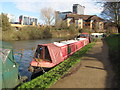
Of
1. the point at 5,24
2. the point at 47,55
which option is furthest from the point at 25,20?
the point at 47,55

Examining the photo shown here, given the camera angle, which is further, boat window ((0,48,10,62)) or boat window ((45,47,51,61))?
boat window ((45,47,51,61))

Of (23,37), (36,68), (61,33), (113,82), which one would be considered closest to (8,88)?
(36,68)

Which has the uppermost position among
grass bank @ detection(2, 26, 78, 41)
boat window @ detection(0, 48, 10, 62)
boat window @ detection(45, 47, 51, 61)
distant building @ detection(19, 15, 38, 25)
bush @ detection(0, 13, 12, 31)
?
distant building @ detection(19, 15, 38, 25)

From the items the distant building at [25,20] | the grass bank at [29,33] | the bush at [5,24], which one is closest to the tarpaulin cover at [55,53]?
the grass bank at [29,33]

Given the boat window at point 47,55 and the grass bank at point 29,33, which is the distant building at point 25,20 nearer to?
the grass bank at point 29,33

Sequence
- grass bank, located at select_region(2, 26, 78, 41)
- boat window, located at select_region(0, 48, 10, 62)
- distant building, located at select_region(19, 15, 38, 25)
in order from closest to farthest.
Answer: boat window, located at select_region(0, 48, 10, 62) < grass bank, located at select_region(2, 26, 78, 41) < distant building, located at select_region(19, 15, 38, 25)

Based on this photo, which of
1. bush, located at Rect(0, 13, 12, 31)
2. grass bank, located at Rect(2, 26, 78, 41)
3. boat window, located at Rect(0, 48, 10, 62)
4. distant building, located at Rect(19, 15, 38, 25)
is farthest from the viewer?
distant building, located at Rect(19, 15, 38, 25)

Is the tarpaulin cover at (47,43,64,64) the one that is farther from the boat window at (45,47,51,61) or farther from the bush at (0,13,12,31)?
the bush at (0,13,12,31)

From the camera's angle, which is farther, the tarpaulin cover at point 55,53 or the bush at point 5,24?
the bush at point 5,24

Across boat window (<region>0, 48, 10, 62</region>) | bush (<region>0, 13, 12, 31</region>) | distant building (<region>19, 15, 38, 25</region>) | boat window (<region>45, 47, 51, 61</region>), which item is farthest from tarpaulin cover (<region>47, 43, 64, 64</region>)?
distant building (<region>19, 15, 38, 25</region>)

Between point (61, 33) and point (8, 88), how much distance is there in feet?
150

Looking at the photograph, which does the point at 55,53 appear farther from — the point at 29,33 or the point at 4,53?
the point at 29,33

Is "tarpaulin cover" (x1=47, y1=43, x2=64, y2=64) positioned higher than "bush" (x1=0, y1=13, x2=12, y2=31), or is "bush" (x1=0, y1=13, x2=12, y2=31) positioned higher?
"bush" (x1=0, y1=13, x2=12, y2=31)

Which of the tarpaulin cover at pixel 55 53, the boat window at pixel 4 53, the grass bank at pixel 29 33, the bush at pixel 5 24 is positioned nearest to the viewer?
the boat window at pixel 4 53
